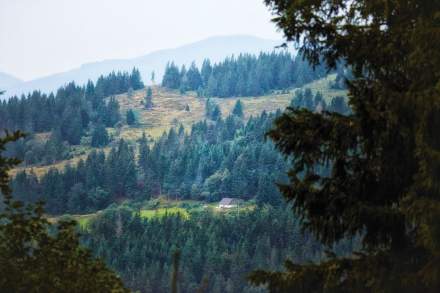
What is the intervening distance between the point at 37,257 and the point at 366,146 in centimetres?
937

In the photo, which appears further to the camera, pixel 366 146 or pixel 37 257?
pixel 37 257

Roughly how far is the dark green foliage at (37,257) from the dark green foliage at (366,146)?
6943 millimetres

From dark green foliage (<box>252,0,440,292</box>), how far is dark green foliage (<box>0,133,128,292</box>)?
6.94 m

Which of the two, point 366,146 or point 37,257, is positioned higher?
point 366,146

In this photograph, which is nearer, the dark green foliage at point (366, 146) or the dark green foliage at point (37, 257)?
the dark green foliage at point (366, 146)

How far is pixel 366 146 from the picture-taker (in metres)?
10.5

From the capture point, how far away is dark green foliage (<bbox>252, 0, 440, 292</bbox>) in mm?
9805

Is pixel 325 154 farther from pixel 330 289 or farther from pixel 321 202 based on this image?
pixel 330 289

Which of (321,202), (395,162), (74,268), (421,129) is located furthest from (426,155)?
(74,268)

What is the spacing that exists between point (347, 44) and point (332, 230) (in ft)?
8.50

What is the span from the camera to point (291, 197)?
434 inches

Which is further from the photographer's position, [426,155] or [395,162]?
[395,162]

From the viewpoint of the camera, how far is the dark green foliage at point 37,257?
53.0ft

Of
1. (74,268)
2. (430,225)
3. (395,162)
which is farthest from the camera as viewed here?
(74,268)
